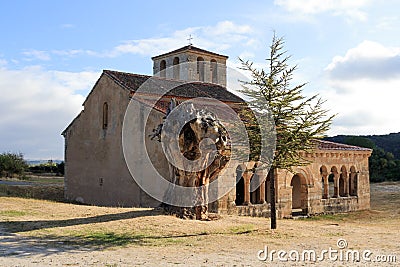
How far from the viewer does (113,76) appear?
73.1 ft

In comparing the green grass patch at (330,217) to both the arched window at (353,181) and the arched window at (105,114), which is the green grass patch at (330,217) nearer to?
the arched window at (353,181)

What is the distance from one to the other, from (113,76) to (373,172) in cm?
3826

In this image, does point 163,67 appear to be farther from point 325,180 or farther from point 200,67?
point 325,180

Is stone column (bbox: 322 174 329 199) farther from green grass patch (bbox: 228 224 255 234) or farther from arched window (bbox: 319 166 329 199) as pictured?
green grass patch (bbox: 228 224 255 234)

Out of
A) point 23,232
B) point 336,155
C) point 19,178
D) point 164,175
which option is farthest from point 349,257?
point 19,178

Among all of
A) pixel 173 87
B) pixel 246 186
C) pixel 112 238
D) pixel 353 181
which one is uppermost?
pixel 173 87

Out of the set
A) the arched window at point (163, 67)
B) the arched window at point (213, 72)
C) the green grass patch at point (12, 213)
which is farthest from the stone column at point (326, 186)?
the green grass patch at point (12, 213)

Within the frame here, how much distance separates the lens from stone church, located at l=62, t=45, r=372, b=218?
1980 centimetres

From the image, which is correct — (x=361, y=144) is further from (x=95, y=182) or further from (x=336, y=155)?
(x=95, y=182)

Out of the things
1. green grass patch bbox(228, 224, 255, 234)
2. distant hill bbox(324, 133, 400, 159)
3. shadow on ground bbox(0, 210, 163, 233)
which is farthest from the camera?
distant hill bbox(324, 133, 400, 159)

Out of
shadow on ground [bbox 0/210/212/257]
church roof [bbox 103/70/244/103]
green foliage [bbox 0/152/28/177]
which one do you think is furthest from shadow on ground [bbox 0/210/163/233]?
green foliage [bbox 0/152/28/177]

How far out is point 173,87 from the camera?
81.0 feet

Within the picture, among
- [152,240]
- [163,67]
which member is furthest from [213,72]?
[152,240]

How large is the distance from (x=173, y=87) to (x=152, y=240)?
14.0 m
